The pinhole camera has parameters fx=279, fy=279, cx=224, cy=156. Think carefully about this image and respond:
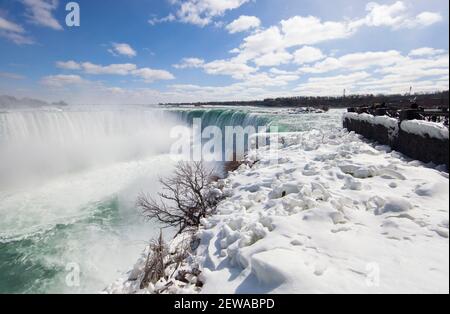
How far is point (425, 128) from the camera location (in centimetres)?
796

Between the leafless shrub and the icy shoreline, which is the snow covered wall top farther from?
the leafless shrub

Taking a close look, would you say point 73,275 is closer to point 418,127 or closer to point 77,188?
point 77,188

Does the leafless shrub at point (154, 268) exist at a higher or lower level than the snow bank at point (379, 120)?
lower

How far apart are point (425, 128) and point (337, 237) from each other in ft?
17.7

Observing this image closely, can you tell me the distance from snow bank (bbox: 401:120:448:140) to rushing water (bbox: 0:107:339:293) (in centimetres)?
1025

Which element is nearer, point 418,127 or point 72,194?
point 418,127

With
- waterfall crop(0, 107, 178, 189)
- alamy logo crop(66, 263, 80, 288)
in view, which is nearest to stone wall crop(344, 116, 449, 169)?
alamy logo crop(66, 263, 80, 288)

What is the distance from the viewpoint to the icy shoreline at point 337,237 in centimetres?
373

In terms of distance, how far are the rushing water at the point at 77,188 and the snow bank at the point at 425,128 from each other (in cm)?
1025

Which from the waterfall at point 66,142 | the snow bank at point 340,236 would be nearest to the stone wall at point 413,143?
the snow bank at point 340,236

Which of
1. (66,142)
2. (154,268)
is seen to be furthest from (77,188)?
(154,268)

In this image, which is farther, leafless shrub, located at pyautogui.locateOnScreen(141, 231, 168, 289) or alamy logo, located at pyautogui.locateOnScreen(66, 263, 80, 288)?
alamy logo, located at pyautogui.locateOnScreen(66, 263, 80, 288)

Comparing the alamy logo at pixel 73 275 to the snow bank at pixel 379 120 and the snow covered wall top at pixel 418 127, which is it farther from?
the snow bank at pixel 379 120

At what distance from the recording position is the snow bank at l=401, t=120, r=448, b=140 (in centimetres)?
718
